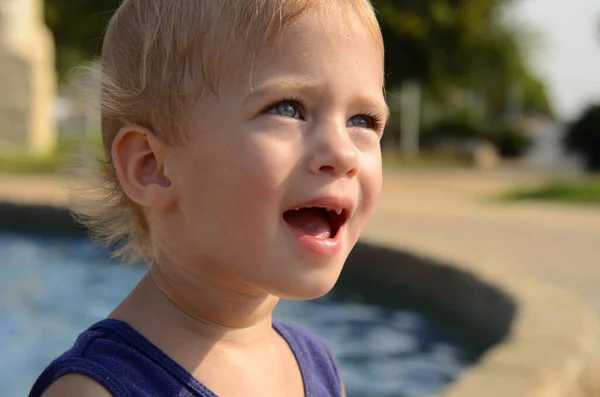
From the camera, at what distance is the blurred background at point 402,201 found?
483cm

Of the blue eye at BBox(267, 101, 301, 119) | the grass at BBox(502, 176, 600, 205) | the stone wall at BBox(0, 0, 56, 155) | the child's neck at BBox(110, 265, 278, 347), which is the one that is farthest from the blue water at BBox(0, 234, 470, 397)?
the stone wall at BBox(0, 0, 56, 155)

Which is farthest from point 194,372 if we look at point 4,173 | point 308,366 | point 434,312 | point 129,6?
point 4,173

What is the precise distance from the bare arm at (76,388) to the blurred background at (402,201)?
0.56 metres

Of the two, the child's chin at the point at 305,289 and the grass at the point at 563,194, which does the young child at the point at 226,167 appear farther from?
the grass at the point at 563,194

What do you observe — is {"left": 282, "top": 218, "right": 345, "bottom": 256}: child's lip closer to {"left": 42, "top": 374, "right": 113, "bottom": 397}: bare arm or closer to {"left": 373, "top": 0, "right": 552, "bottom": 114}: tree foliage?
{"left": 42, "top": 374, "right": 113, "bottom": 397}: bare arm

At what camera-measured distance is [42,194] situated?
11.1 m

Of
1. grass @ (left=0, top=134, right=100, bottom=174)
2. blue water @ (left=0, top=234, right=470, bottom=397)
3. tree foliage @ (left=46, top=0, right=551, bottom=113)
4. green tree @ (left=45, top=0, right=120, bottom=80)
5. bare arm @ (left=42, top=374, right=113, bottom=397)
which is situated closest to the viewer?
bare arm @ (left=42, top=374, right=113, bottom=397)

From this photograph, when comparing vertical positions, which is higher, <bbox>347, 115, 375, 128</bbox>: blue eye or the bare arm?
<bbox>347, 115, 375, 128</bbox>: blue eye

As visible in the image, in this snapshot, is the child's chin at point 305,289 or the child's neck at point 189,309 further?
the child's neck at point 189,309

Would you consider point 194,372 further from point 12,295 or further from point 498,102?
point 498,102

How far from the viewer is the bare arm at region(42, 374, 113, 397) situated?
1.20 meters

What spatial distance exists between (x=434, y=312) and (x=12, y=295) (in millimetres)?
3240

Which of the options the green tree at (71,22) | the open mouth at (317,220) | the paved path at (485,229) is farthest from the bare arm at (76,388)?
the green tree at (71,22)

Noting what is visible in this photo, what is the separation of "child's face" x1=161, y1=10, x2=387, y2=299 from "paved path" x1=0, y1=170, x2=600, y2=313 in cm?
470
